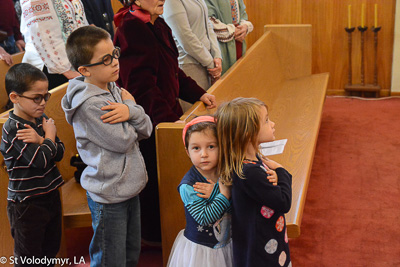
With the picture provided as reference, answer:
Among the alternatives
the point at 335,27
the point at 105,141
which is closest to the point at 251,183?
the point at 105,141

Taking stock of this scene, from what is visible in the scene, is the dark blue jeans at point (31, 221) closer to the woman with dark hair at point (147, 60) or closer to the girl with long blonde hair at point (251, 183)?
the woman with dark hair at point (147, 60)

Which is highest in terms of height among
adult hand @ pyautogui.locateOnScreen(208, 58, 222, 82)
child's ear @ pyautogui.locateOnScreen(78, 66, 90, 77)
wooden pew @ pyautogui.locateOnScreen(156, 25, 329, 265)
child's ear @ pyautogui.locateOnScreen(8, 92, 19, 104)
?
child's ear @ pyautogui.locateOnScreen(78, 66, 90, 77)

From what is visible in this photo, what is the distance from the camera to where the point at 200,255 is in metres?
1.97

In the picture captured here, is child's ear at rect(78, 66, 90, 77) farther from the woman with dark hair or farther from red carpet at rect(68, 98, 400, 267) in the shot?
red carpet at rect(68, 98, 400, 267)

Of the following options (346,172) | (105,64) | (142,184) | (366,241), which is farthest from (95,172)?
(346,172)

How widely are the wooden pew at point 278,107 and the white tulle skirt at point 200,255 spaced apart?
330 millimetres

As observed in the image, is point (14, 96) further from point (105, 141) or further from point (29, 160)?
point (105, 141)

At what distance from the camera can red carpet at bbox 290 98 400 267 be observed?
2.84 metres

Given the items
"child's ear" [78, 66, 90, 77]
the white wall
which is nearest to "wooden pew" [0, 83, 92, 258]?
"child's ear" [78, 66, 90, 77]

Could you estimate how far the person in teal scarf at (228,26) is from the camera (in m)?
4.05

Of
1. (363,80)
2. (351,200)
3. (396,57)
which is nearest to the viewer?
(351,200)

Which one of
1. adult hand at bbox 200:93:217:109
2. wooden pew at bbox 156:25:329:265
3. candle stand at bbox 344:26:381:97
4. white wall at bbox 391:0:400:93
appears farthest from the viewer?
candle stand at bbox 344:26:381:97

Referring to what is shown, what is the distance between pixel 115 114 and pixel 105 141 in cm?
11

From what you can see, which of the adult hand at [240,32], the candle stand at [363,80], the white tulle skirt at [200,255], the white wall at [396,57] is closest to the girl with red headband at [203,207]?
the white tulle skirt at [200,255]
